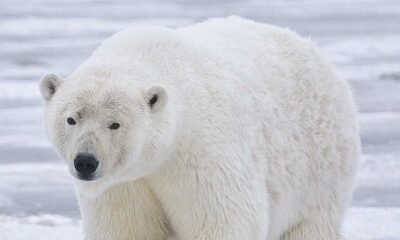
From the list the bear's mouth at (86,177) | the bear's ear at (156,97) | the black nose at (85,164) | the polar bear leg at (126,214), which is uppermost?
the bear's ear at (156,97)

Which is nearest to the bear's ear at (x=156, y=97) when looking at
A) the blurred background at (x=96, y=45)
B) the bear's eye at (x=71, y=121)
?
the bear's eye at (x=71, y=121)

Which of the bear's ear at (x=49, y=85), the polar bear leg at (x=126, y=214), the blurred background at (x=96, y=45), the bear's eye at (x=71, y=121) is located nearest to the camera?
the bear's eye at (x=71, y=121)

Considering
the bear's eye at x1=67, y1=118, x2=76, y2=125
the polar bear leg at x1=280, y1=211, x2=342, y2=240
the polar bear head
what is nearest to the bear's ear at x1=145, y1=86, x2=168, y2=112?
the polar bear head

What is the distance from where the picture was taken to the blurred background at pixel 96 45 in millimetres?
6496

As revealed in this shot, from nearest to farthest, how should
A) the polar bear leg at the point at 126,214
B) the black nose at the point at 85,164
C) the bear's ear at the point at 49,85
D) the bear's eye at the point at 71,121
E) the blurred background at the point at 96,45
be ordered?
1. the black nose at the point at 85,164
2. the bear's eye at the point at 71,121
3. the bear's ear at the point at 49,85
4. the polar bear leg at the point at 126,214
5. the blurred background at the point at 96,45

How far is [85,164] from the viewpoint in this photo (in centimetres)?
384

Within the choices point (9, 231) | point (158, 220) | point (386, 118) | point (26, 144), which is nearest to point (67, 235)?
point (9, 231)

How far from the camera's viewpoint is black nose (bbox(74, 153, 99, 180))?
383 cm

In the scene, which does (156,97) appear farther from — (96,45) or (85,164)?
(96,45)

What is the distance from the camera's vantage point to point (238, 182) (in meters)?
4.41

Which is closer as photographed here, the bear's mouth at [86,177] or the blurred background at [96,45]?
the bear's mouth at [86,177]

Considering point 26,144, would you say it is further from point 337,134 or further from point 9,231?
point 337,134

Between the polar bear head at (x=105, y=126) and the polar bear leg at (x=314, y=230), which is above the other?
the polar bear head at (x=105, y=126)

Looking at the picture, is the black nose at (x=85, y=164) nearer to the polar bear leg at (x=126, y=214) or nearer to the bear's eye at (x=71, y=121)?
the bear's eye at (x=71, y=121)
